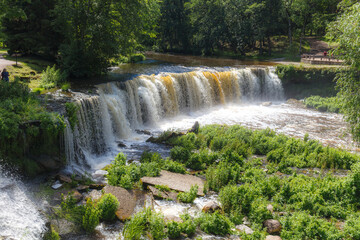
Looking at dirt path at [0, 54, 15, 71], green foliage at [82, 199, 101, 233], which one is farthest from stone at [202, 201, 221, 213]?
dirt path at [0, 54, 15, 71]

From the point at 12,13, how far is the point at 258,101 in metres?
20.2

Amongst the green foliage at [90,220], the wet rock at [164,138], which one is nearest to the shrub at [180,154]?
the wet rock at [164,138]

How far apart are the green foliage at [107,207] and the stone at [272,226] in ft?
14.1

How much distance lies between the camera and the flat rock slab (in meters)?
10.9

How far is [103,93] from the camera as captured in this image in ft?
58.4

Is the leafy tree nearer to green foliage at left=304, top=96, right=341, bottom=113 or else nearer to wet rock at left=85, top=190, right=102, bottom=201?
wet rock at left=85, top=190, right=102, bottom=201

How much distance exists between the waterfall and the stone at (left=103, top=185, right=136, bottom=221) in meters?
3.34

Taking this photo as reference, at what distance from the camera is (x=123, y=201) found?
9.74m

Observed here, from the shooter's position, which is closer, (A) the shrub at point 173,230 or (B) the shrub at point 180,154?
(A) the shrub at point 173,230

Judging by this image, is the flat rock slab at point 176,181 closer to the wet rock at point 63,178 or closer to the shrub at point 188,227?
the shrub at point 188,227

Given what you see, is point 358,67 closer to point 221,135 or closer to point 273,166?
point 273,166

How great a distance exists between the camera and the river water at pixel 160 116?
9227mm

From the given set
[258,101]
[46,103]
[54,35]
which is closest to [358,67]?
[46,103]

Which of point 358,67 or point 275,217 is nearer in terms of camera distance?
point 275,217
